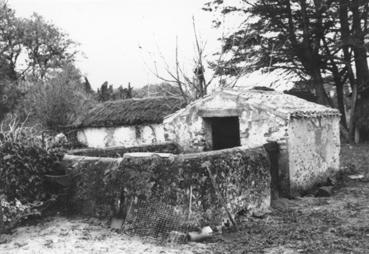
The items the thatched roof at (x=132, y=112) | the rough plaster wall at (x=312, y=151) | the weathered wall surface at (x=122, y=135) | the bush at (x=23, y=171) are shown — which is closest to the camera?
the bush at (x=23, y=171)

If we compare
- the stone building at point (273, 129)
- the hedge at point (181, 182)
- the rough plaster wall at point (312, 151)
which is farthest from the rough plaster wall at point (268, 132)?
the hedge at point (181, 182)

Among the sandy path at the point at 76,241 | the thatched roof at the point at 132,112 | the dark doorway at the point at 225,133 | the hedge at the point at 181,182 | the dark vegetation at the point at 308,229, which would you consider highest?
the thatched roof at the point at 132,112

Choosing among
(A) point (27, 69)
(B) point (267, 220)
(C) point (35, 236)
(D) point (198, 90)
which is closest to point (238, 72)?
(D) point (198, 90)

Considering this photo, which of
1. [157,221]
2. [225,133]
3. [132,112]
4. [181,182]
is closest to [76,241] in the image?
[157,221]

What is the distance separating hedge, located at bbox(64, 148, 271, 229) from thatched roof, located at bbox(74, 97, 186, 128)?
41.4 feet

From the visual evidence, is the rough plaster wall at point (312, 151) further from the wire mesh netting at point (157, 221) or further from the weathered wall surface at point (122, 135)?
the weathered wall surface at point (122, 135)

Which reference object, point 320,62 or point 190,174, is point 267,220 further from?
point 320,62

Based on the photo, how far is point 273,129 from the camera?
1016 cm

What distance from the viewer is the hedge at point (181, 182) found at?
282 inches

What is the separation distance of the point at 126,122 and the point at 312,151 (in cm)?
1281

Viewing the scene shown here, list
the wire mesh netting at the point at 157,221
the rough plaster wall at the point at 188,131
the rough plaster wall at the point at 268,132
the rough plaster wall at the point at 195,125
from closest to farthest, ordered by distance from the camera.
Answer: the wire mesh netting at the point at 157,221, the rough plaster wall at the point at 268,132, the rough plaster wall at the point at 195,125, the rough plaster wall at the point at 188,131

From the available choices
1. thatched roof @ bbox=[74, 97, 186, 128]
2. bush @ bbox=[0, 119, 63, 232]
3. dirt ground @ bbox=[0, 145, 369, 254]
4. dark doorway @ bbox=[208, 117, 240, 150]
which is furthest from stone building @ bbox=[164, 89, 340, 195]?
thatched roof @ bbox=[74, 97, 186, 128]

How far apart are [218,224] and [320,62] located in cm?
1708

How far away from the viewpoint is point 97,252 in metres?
6.48
